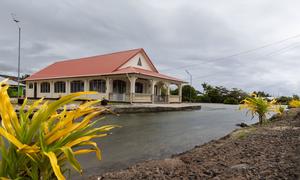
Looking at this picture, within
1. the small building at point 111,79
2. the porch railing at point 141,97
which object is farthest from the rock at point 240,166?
the porch railing at point 141,97

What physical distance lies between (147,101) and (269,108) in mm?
13935

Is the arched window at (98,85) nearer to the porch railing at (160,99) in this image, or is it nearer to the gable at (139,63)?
the gable at (139,63)

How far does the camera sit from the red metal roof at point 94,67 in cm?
2214

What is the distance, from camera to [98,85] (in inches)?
914

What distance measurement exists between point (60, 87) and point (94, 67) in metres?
4.96

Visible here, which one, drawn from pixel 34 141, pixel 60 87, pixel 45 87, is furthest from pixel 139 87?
pixel 34 141

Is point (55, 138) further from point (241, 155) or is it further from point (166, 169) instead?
point (241, 155)

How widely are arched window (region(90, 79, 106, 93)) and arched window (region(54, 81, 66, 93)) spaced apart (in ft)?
13.2

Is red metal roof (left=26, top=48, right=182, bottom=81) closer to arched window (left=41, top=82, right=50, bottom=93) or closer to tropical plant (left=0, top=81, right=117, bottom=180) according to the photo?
arched window (left=41, top=82, right=50, bottom=93)

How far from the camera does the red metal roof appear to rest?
22136 millimetres

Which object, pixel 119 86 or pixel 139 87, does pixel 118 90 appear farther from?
pixel 139 87

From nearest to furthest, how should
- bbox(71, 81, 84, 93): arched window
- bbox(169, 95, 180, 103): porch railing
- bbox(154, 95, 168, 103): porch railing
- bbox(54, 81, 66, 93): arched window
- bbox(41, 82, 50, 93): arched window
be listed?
bbox(154, 95, 168, 103): porch railing < bbox(71, 81, 84, 93): arched window < bbox(169, 95, 180, 103): porch railing < bbox(54, 81, 66, 93): arched window < bbox(41, 82, 50, 93): arched window

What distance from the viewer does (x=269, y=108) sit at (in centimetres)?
820

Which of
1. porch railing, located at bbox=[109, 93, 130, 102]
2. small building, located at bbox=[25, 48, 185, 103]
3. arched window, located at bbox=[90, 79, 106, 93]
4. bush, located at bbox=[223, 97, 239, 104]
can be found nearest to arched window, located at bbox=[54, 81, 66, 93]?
small building, located at bbox=[25, 48, 185, 103]
